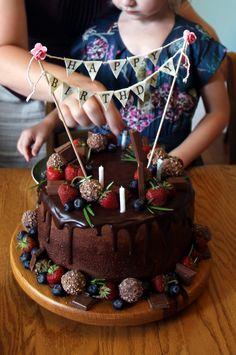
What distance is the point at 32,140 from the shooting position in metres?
1.34

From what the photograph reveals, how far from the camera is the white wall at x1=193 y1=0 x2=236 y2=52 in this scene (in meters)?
2.88

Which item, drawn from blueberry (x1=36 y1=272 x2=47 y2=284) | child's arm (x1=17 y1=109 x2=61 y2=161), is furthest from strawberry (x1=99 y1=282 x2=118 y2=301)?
child's arm (x1=17 y1=109 x2=61 y2=161)

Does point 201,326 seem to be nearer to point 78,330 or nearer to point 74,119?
point 78,330

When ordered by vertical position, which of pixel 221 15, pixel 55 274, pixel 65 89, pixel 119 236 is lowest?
pixel 221 15

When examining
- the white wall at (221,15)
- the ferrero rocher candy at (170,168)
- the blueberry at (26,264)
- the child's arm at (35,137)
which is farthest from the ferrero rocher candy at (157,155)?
the white wall at (221,15)

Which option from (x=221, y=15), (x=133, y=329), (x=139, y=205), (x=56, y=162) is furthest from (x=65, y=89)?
(x=221, y=15)

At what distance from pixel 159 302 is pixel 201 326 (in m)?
0.09

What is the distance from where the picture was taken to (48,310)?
894 mm

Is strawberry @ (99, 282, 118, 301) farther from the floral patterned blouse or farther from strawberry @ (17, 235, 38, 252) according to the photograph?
the floral patterned blouse

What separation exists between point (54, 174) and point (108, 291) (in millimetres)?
250

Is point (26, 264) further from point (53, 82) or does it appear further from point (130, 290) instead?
point (53, 82)

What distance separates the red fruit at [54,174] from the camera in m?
0.92

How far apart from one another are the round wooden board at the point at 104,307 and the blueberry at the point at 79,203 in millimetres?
170

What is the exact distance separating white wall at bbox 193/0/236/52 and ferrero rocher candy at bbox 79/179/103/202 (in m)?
2.31
